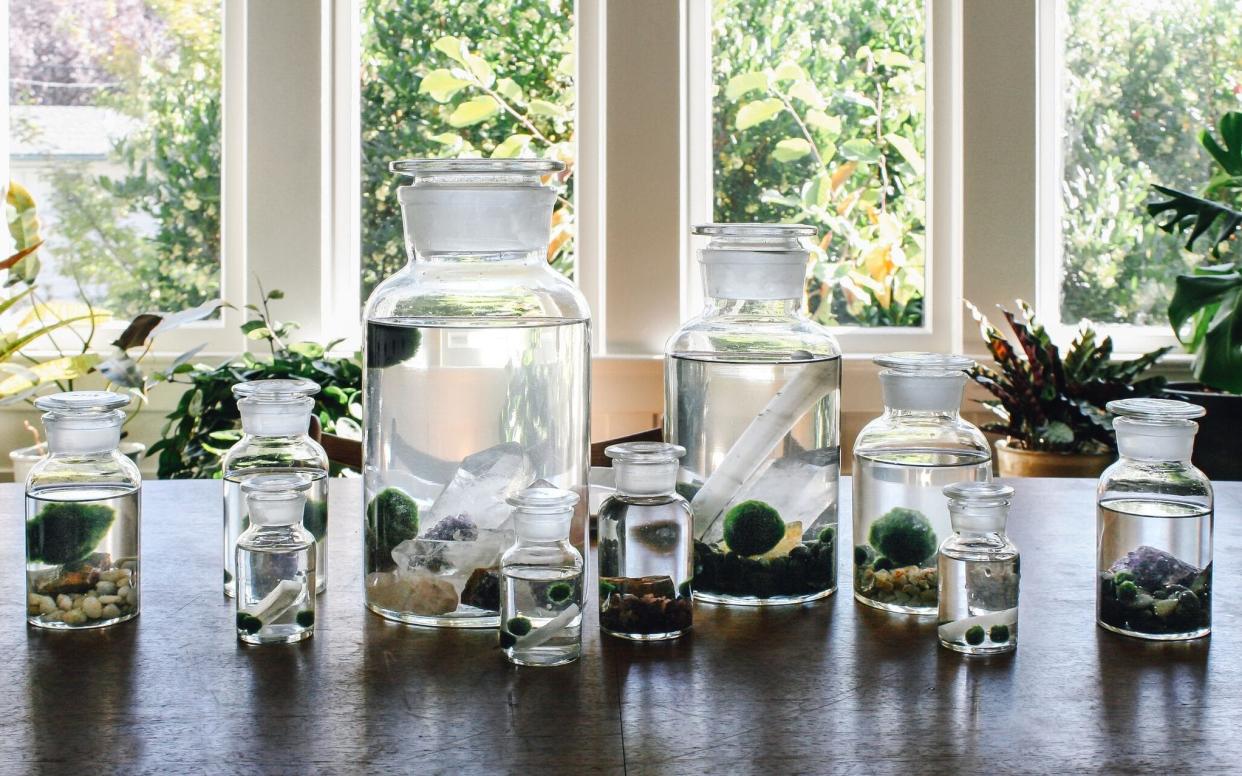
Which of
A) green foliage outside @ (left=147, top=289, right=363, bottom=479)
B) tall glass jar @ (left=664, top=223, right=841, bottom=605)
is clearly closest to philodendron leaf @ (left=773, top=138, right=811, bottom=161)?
green foliage outside @ (left=147, top=289, right=363, bottom=479)

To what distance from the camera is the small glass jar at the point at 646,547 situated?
918 millimetres

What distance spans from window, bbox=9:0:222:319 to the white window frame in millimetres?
2440

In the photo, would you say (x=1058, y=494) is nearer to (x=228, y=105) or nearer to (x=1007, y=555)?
(x=1007, y=555)

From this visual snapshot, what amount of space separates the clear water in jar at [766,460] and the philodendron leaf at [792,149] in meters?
2.89

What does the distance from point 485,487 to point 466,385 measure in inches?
3.1

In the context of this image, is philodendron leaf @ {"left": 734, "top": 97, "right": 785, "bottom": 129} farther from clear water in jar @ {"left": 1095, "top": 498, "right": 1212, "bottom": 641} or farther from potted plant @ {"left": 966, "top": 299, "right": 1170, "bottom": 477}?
clear water in jar @ {"left": 1095, "top": 498, "right": 1212, "bottom": 641}

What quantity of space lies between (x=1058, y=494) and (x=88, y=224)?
331 cm

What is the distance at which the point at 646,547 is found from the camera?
920 millimetres

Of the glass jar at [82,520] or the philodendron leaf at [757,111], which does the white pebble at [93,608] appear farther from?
the philodendron leaf at [757,111]

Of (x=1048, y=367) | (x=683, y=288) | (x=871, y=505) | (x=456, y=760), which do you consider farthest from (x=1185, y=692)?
(x=683, y=288)

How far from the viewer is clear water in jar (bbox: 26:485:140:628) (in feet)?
3.12

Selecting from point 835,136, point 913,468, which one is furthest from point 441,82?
point 913,468

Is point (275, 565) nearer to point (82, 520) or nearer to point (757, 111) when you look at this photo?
point (82, 520)

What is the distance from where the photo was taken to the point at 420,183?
3.19 ft
